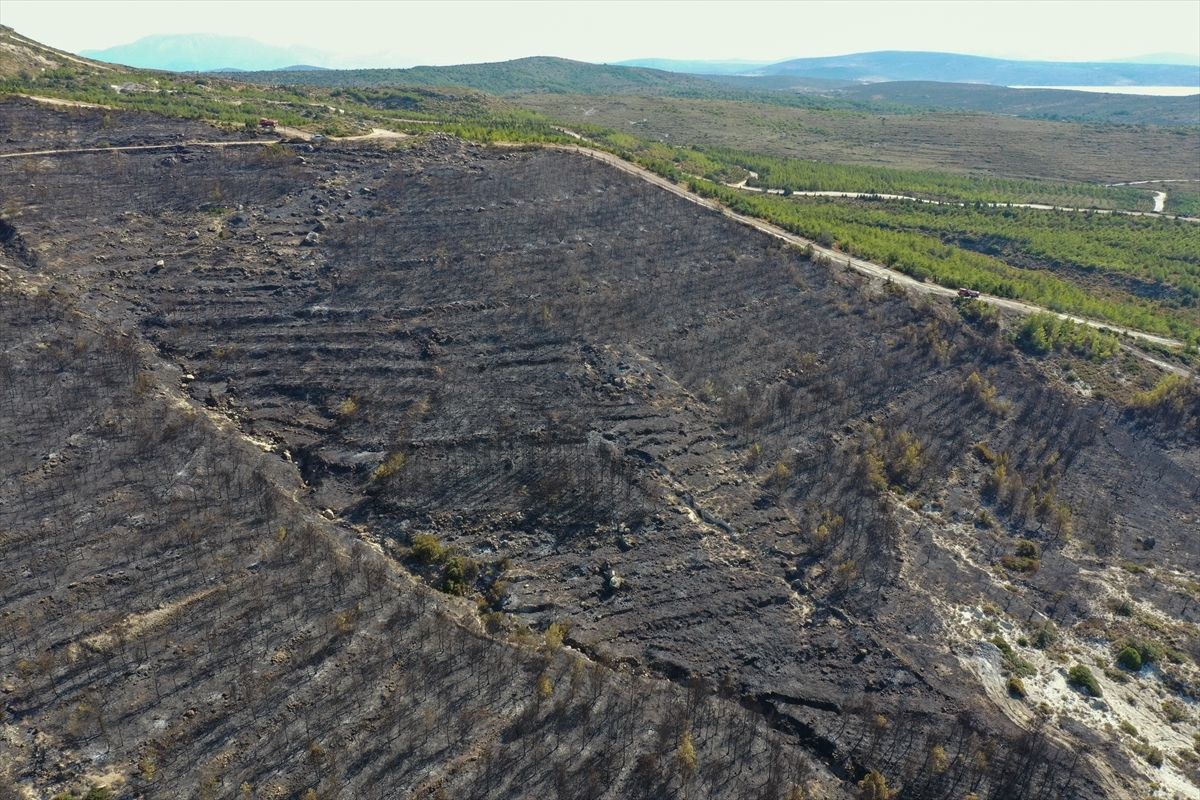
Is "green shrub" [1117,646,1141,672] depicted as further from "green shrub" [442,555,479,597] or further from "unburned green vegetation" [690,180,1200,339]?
"unburned green vegetation" [690,180,1200,339]

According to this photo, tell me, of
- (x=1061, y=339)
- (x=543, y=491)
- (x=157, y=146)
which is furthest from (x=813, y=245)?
(x=157, y=146)

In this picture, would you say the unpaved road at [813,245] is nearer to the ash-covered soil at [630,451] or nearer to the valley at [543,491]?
the valley at [543,491]

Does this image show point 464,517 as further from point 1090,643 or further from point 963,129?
point 963,129

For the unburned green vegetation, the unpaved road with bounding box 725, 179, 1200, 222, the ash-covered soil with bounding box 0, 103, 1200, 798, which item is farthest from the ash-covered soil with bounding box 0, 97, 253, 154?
the unpaved road with bounding box 725, 179, 1200, 222

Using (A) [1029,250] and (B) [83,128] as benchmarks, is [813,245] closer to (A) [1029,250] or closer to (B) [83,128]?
(A) [1029,250]

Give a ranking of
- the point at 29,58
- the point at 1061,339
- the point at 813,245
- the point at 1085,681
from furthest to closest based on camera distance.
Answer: the point at 29,58
the point at 813,245
the point at 1061,339
the point at 1085,681

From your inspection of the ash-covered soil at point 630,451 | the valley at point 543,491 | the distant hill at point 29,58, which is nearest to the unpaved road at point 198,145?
the valley at point 543,491
